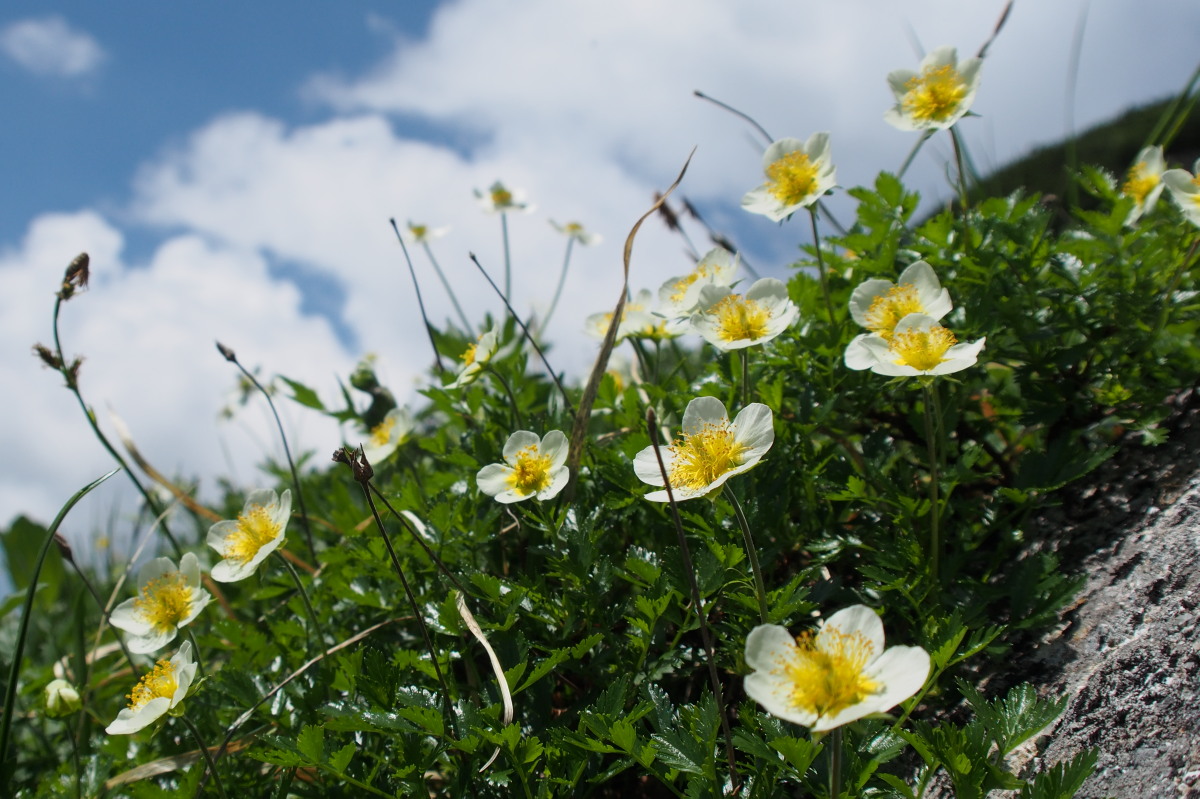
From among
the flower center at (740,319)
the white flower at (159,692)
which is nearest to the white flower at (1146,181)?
the flower center at (740,319)

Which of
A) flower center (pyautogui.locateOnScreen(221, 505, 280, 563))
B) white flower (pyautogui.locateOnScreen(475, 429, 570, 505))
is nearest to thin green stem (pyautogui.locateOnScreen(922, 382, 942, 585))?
white flower (pyautogui.locateOnScreen(475, 429, 570, 505))

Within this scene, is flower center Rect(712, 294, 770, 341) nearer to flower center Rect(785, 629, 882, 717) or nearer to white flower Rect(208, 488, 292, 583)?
flower center Rect(785, 629, 882, 717)

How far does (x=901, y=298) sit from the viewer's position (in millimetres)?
1770

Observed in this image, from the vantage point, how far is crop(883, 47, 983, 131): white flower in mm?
2039

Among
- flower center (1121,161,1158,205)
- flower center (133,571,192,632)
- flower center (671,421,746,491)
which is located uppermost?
flower center (1121,161,1158,205)

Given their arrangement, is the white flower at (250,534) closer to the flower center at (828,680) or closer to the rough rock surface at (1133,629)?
the flower center at (828,680)

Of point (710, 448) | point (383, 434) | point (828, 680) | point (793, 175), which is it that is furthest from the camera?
point (383, 434)

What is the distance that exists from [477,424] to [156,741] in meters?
1.16

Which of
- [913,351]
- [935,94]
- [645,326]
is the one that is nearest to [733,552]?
[913,351]

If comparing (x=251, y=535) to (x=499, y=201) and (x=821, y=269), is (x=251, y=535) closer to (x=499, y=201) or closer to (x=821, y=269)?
(x=821, y=269)

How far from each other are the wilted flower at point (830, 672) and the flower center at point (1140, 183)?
74.4 inches

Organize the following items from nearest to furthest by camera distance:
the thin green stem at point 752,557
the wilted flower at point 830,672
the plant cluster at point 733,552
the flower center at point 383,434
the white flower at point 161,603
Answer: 1. the wilted flower at point 830,672
2. the thin green stem at point 752,557
3. the plant cluster at point 733,552
4. the white flower at point 161,603
5. the flower center at point 383,434

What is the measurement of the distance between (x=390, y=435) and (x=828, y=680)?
1.67 m

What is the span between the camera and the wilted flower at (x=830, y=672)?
1133 millimetres
